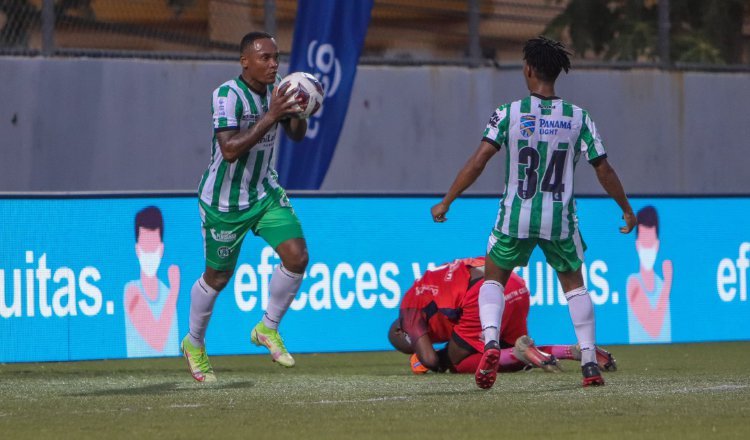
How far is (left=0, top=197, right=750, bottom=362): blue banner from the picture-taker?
427 inches

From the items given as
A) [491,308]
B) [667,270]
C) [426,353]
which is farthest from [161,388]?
[667,270]

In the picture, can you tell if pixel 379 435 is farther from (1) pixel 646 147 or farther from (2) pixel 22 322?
(1) pixel 646 147

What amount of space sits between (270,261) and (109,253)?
4.15ft

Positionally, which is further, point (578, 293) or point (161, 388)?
point (161, 388)

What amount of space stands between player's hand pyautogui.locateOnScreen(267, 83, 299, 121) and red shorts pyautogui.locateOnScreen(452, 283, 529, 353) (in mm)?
1989

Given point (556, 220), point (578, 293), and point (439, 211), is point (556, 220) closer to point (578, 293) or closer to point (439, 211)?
point (578, 293)

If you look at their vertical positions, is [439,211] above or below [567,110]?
below

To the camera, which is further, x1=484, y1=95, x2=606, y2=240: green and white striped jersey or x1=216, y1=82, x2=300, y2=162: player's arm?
x1=216, y1=82, x2=300, y2=162: player's arm

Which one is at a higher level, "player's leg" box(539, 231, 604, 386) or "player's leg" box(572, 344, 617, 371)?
"player's leg" box(539, 231, 604, 386)

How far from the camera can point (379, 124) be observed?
17.0 meters

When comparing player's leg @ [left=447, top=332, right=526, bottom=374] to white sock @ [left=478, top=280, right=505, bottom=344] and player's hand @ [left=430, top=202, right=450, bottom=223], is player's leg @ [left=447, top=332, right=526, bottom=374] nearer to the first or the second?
white sock @ [left=478, top=280, right=505, bottom=344]

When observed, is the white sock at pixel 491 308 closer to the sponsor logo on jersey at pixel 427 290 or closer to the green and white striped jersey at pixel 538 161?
the green and white striped jersey at pixel 538 161

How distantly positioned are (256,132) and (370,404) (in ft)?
5.93

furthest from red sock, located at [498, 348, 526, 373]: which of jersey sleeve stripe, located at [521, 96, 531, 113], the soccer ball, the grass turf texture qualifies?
the soccer ball
